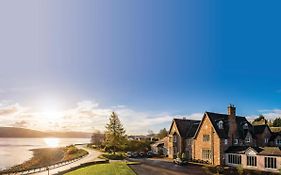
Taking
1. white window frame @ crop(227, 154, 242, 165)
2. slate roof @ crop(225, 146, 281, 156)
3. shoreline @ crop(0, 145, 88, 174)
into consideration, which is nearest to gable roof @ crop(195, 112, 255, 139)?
slate roof @ crop(225, 146, 281, 156)

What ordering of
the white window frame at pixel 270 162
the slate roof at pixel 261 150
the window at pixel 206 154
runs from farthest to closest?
the window at pixel 206 154 → the slate roof at pixel 261 150 → the white window frame at pixel 270 162

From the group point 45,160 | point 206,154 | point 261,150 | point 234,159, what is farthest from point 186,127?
point 45,160

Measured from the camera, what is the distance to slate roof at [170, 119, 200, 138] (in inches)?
2485

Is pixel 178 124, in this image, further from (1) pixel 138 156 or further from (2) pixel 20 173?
(2) pixel 20 173

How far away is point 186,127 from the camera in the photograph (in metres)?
64.9

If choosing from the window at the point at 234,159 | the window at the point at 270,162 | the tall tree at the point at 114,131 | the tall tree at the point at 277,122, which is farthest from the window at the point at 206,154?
the tall tree at the point at 277,122

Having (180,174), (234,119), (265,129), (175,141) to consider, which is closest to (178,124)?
Result: (175,141)

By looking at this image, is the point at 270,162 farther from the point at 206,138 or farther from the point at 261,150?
the point at 206,138

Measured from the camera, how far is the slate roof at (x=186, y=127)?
6313cm

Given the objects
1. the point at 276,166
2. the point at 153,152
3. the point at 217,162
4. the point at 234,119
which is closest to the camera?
the point at 276,166

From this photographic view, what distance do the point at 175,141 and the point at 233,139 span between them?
44.9 ft

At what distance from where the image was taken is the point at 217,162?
1999 inches

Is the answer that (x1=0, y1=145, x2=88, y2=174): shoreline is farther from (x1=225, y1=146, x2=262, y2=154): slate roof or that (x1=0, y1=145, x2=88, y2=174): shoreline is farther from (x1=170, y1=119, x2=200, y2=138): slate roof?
(x1=225, y1=146, x2=262, y2=154): slate roof

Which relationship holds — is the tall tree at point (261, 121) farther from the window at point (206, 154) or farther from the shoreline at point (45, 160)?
the shoreline at point (45, 160)
